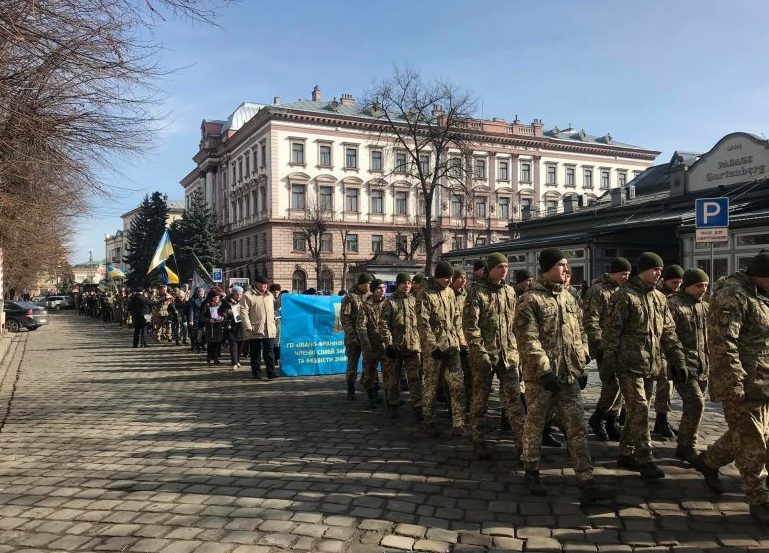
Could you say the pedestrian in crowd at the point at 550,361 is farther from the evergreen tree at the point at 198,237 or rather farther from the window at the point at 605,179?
the window at the point at 605,179

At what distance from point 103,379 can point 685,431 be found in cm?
1100

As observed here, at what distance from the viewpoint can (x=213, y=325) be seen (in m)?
14.5

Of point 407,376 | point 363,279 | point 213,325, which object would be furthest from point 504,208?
point 407,376

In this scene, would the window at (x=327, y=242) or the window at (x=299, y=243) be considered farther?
the window at (x=327, y=242)

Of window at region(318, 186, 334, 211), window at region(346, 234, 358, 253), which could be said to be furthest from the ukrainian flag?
window at region(346, 234, 358, 253)

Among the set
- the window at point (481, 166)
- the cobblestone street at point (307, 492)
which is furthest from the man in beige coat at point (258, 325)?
the window at point (481, 166)

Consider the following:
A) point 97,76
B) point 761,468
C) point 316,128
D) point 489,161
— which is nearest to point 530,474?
point 761,468

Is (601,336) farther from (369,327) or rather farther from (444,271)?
(369,327)

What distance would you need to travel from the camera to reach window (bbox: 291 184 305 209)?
6066 cm

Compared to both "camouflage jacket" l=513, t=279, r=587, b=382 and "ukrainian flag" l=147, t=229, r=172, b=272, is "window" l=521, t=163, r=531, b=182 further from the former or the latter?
"camouflage jacket" l=513, t=279, r=587, b=382

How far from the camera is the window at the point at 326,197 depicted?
6097cm

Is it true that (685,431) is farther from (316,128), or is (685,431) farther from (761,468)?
(316,128)

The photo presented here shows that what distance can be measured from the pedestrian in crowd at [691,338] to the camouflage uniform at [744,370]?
1.09m

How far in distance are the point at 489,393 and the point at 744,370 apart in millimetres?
2443
